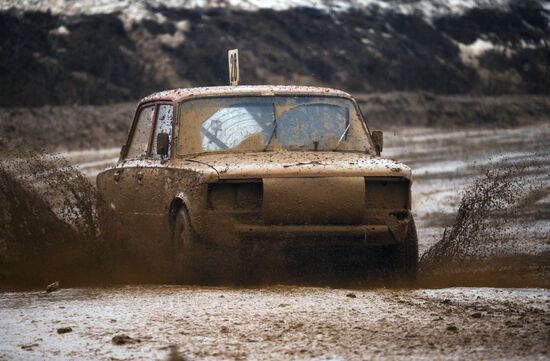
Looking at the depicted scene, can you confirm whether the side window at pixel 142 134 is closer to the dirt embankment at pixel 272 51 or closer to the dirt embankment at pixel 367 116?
the dirt embankment at pixel 367 116

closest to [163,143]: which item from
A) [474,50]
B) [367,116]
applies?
[367,116]

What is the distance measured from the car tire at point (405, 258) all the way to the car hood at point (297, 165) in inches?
17.1

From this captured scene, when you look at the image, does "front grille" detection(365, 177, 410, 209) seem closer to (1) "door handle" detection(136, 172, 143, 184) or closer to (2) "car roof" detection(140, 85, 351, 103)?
(2) "car roof" detection(140, 85, 351, 103)

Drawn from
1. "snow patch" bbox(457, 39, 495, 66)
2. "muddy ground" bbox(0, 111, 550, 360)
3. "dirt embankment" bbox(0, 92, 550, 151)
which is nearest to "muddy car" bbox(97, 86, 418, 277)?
"muddy ground" bbox(0, 111, 550, 360)

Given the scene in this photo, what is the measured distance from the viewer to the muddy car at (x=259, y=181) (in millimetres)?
8258

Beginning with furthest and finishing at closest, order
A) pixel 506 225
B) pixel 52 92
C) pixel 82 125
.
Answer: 1. pixel 52 92
2. pixel 82 125
3. pixel 506 225

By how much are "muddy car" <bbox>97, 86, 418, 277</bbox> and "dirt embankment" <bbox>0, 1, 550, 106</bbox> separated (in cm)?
2724

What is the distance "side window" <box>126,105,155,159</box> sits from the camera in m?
10.1

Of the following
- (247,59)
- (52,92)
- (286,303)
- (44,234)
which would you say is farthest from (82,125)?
(286,303)

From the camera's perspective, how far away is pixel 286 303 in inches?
285

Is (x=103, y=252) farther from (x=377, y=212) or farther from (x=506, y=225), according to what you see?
(x=506, y=225)

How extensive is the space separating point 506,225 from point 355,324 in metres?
7.91

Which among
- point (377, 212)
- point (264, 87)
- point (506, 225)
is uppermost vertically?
point (264, 87)

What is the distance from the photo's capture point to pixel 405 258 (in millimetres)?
8664
